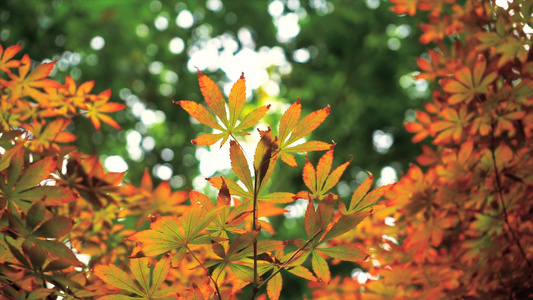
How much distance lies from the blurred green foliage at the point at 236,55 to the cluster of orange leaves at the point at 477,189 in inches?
142

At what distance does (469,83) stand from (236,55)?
17.3 feet

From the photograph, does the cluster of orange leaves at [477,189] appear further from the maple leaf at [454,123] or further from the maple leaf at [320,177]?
the maple leaf at [320,177]

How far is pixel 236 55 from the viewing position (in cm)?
620

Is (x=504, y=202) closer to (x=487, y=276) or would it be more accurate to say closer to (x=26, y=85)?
(x=487, y=276)

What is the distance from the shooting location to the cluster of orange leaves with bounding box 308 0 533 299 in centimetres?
106

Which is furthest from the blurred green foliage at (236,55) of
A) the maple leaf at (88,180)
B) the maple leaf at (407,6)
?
the maple leaf at (88,180)

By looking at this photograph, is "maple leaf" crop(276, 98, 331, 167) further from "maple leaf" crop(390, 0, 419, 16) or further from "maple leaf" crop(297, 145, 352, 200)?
"maple leaf" crop(390, 0, 419, 16)

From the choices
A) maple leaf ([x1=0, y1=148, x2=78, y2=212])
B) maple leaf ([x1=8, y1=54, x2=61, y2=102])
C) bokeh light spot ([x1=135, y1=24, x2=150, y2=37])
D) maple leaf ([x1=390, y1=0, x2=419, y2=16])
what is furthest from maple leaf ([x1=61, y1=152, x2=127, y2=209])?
bokeh light spot ([x1=135, y1=24, x2=150, y2=37])

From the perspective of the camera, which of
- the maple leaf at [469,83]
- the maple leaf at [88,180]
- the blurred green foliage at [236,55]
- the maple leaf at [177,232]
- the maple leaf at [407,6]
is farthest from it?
the blurred green foliage at [236,55]

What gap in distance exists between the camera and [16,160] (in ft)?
2.16

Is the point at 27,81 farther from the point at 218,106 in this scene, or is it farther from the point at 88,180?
the point at 218,106

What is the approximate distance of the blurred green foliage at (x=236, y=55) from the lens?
521 cm

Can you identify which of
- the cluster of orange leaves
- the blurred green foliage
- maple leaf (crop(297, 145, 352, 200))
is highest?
maple leaf (crop(297, 145, 352, 200))

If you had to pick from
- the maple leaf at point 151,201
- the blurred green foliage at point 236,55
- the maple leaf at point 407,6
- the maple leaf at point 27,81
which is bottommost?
the blurred green foliage at point 236,55
